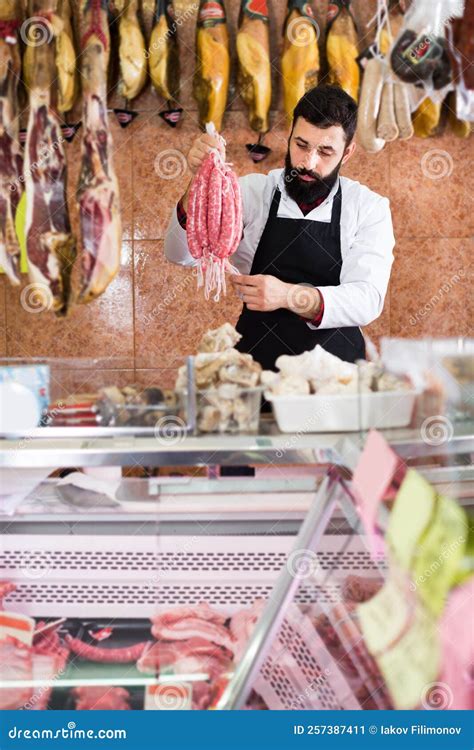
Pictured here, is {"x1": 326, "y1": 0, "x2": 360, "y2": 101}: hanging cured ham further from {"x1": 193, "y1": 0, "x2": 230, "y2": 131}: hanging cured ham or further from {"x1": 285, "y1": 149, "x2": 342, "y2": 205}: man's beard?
{"x1": 285, "y1": 149, "x2": 342, "y2": 205}: man's beard

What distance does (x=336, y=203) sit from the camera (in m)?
2.82

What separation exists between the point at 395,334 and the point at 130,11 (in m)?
2.00

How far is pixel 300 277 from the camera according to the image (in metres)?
2.83

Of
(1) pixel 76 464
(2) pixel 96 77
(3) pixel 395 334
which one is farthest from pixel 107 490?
(3) pixel 395 334

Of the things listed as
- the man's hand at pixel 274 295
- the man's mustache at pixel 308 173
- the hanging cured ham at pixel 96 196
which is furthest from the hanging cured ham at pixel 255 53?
the hanging cured ham at pixel 96 196

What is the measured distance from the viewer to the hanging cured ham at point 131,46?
3.57 m

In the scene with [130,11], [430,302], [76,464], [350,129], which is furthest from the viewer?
[430,302]

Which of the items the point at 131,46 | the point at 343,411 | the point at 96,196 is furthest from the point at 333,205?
the point at 343,411

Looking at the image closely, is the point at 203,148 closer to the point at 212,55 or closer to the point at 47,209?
the point at 47,209

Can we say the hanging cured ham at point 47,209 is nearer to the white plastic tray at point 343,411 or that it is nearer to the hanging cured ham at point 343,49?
the white plastic tray at point 343,411

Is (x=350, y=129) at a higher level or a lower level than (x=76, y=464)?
higher

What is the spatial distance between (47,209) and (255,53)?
6.27ft

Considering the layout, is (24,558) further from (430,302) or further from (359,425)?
(430,302)

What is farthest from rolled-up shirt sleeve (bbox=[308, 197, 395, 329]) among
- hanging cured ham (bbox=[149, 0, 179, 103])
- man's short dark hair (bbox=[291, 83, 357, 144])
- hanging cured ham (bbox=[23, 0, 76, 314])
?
hanging cured ham (bbox=[149, 0, 179, 103])
